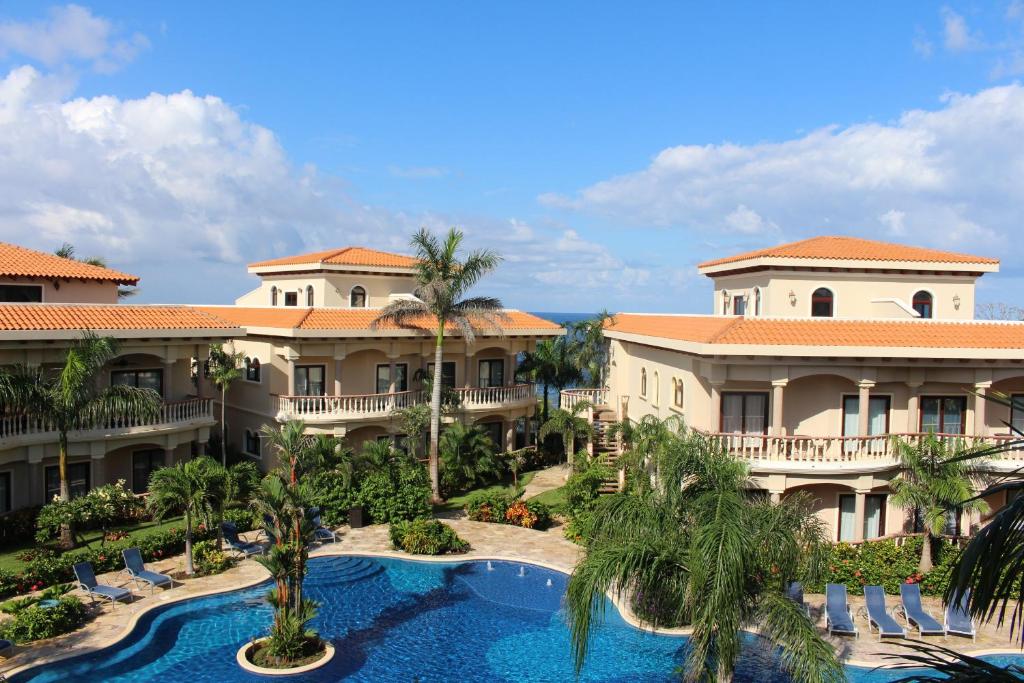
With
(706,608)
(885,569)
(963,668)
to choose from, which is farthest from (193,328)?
(963,668)

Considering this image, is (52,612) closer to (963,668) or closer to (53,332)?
(53,332)

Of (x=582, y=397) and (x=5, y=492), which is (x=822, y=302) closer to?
(x=582, y=397)

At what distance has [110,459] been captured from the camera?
27266 millimetres

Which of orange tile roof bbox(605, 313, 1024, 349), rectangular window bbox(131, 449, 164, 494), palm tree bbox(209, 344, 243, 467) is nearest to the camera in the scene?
orange tile roof bbox(605, 313, 1024, 349)

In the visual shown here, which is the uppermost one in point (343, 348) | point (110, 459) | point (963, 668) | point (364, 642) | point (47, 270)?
point (47, 270)

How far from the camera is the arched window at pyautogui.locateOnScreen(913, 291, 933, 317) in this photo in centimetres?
2856

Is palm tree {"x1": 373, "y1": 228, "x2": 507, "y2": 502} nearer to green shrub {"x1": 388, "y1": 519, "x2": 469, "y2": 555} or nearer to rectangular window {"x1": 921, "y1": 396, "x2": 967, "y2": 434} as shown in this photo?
green shrub {"x1": 388, "y1": 519, "x2": 469, "y2": 555}

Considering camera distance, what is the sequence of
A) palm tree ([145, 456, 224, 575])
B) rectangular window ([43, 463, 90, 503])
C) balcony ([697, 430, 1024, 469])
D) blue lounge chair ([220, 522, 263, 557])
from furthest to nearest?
rectangular window ([43, 463, 90, 503])
balcony ([697, 430, 1024, 469])
blue lounge chair ([220, 522, 263, 557])
palm tree ([145, 456, 224, 575])

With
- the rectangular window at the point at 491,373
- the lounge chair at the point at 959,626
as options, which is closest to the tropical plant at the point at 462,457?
the rectangular window at the point at 491,373

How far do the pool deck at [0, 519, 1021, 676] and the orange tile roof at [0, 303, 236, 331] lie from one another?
865 centimetres

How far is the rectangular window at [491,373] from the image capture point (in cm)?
3675

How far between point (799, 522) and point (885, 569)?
10024mm

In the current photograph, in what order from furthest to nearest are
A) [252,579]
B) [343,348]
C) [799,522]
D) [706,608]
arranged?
[343,348], [252,579], [799,522], [706,608]

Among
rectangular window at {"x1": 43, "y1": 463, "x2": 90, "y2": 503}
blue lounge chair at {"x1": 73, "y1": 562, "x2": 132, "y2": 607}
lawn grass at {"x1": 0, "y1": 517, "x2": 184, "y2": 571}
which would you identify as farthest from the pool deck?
rectangular window at {"x1": 43, "y1": 463, "x2": 90, "y2": 503}
